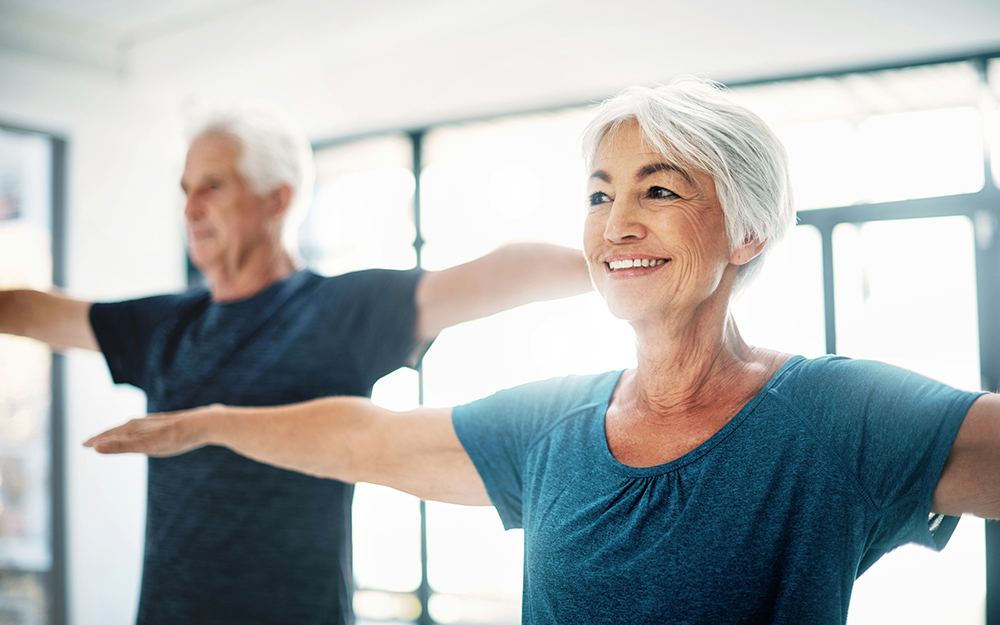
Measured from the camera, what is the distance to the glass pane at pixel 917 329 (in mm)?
3012

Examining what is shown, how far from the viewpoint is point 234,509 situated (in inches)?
53.6

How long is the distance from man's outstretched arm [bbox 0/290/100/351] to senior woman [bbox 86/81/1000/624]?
595mm

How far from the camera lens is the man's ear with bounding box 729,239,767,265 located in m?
0.94

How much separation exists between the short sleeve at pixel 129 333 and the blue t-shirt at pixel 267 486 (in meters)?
0.12

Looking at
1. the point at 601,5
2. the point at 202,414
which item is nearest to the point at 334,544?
the point at 202,414

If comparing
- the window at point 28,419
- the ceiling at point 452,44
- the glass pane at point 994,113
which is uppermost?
the ceiling at point 452,44

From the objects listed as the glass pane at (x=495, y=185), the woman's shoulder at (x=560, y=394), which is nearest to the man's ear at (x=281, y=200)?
the woman's shoulder at (x=560, y=394)

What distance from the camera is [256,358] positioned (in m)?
1.42

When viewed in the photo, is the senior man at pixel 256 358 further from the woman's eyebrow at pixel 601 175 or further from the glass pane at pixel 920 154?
the glass pane at pixel 920 154

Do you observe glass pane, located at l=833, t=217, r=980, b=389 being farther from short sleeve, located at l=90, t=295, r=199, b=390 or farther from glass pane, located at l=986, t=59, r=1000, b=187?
short sleeve, located at l=90, t=295, r=199, b=390

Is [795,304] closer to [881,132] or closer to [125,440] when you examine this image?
[881,132]

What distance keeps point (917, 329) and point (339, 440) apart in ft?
9.71

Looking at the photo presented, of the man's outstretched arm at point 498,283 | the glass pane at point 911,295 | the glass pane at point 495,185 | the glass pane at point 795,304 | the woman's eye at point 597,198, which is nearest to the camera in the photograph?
the woman's eye at point 597,198

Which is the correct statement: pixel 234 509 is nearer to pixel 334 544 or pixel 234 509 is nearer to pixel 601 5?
pixel 334 544
